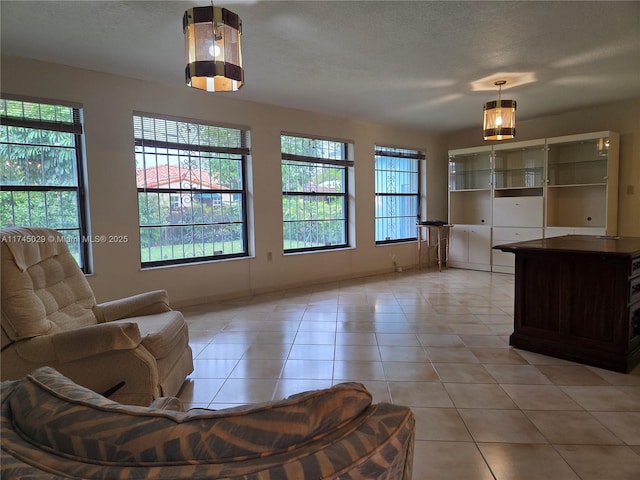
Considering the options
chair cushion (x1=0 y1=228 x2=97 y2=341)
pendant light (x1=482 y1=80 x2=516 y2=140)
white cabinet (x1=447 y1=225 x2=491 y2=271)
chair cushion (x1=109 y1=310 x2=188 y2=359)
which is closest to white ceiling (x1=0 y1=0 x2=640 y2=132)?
pendant light (x1=482 y1=80 x2=516 y2=140)

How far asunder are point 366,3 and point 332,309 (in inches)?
115

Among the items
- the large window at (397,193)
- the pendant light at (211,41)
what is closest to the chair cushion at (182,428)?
the pendant light at (211,41)

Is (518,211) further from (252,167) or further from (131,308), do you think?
(131,308)

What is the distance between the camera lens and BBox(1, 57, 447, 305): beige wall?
12.4 feet

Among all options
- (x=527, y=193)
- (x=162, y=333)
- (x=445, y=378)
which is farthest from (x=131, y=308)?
(x=527, y=193)

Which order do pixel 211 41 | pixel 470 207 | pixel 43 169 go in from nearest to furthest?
pixel 211 41, pixel 43 169, pixel 470 207

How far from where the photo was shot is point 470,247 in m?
6.77

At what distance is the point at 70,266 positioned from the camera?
2.49m

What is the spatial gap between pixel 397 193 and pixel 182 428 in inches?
259

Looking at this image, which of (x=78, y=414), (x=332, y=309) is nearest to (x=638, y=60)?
(x=332, y=309)

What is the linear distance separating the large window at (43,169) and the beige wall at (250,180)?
123mm

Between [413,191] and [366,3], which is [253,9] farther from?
[413,191]

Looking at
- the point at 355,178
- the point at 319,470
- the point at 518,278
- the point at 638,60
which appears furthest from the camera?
the point at 355,178

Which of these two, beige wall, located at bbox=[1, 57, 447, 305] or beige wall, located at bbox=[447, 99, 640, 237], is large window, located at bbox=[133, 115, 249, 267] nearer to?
beige wall, located at bbox=[1, 57, 447, 305]
